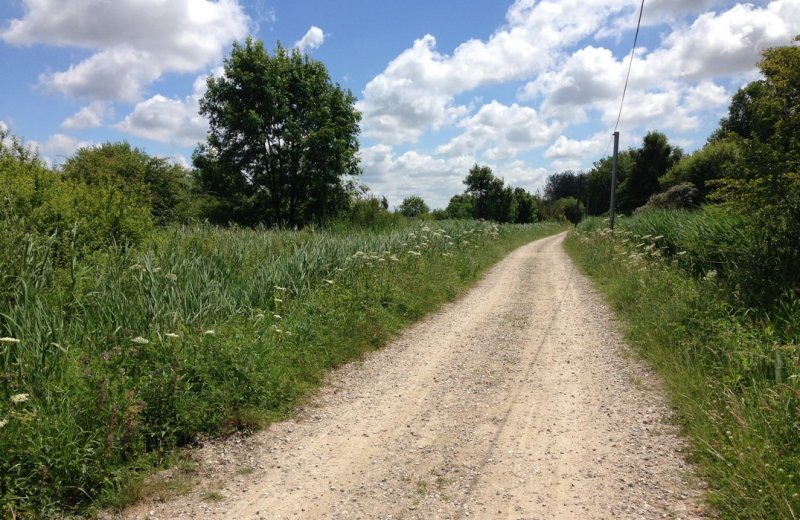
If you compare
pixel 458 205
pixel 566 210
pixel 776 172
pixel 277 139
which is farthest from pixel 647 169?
pixel 776 172

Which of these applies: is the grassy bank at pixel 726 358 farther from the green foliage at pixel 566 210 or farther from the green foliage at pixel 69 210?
the green foliage at pixel 566 210

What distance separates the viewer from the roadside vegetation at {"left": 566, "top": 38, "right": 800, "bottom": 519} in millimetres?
3133

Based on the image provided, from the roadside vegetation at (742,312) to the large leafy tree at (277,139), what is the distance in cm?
1856

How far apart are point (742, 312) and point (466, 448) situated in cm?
449

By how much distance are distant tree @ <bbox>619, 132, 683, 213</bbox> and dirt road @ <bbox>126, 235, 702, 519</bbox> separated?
47858mm

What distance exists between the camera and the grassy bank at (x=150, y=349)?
318 centimetres

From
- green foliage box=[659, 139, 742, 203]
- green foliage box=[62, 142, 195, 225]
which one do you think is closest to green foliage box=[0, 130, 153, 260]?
green foliage box=[62, 142, 195, 225]

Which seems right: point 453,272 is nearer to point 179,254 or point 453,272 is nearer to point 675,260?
point 675,260

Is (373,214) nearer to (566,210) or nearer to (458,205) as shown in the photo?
(458,205)

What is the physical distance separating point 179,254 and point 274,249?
2.71m

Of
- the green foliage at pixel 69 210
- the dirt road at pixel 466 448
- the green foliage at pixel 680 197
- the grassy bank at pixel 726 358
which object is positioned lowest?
the dirt road at pixel 466 448

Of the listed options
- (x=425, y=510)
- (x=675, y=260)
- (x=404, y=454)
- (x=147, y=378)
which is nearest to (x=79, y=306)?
(x=147, y=378)

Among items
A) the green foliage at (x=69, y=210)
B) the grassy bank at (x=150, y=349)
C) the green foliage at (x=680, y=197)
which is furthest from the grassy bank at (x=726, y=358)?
the green foliage at (x=680, y=197)

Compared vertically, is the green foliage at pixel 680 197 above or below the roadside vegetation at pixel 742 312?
above
